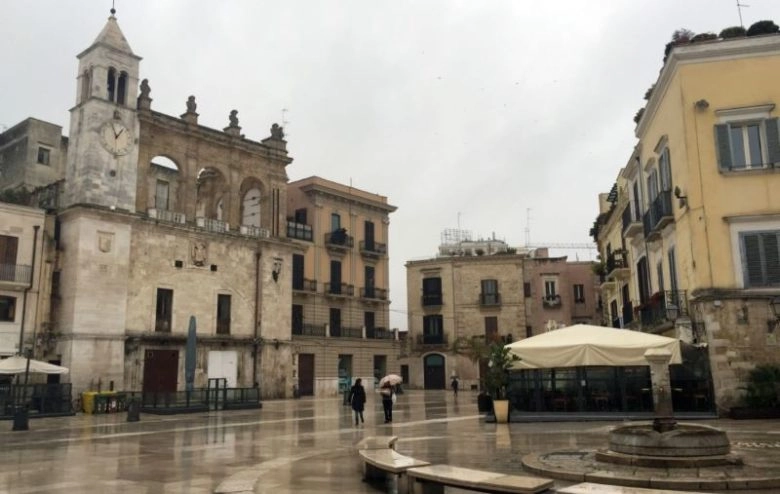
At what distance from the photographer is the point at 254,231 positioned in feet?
121

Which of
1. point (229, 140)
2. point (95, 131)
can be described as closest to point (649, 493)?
point (95, 131)

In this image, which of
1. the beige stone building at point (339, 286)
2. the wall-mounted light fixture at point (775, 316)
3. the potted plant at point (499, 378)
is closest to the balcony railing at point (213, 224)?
the beige stone building at point (339, 286)

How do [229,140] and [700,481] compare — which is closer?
[700,481]

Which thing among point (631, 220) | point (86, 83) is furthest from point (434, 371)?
point (86, 83)

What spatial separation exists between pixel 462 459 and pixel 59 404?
1931 cm

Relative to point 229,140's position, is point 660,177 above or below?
below

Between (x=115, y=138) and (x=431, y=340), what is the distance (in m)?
29.0

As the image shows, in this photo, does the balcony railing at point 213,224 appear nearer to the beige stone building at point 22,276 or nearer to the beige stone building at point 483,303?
the beige stone building at point 22,276

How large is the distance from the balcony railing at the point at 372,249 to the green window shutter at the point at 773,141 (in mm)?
31855

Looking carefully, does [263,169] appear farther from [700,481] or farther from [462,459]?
[700,481]

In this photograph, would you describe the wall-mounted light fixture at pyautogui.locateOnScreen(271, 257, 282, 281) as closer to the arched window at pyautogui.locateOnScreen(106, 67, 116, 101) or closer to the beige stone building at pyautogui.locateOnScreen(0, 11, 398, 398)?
the beige stone building at pyautogui.locateOnScreen(0, 11, 398, 398)

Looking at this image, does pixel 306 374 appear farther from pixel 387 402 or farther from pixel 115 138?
pixel 387 402

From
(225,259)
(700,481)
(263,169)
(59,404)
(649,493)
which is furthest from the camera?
(263,169)

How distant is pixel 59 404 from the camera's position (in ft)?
79.8
